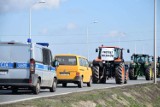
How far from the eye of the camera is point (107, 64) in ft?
123

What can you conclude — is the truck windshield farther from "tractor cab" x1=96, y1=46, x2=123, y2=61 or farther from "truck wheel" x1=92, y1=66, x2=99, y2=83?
"truck wheel" x1=92, y1=66, x2=99, y2=83

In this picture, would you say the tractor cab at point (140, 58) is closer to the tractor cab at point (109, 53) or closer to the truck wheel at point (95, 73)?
the tractor cab at point (109, 53)

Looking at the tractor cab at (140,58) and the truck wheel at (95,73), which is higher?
the tractor cab at (140,58)

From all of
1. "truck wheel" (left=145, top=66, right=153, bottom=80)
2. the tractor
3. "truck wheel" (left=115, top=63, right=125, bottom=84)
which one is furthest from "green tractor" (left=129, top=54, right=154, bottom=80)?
"truck wheel" (left=115, top=63, right=125, bottom=84)

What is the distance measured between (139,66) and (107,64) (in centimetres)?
1208

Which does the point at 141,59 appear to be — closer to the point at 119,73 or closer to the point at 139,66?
the point at 139,66

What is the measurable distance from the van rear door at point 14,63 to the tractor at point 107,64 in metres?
15.6

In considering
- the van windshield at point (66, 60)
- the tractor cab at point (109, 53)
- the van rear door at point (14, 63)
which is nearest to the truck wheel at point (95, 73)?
the tractor cab at point (109, 53)

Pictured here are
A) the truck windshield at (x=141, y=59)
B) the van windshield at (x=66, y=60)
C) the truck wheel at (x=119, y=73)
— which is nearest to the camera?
the van windshield at (x=66, y=60)

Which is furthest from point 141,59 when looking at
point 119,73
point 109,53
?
point 119,73

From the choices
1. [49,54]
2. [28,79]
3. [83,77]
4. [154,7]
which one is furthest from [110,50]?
[28,79]

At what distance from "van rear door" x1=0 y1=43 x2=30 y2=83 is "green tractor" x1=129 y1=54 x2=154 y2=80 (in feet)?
89.1

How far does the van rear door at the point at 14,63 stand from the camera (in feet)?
69.1

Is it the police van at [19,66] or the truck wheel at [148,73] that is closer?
the police van at [19,66]
